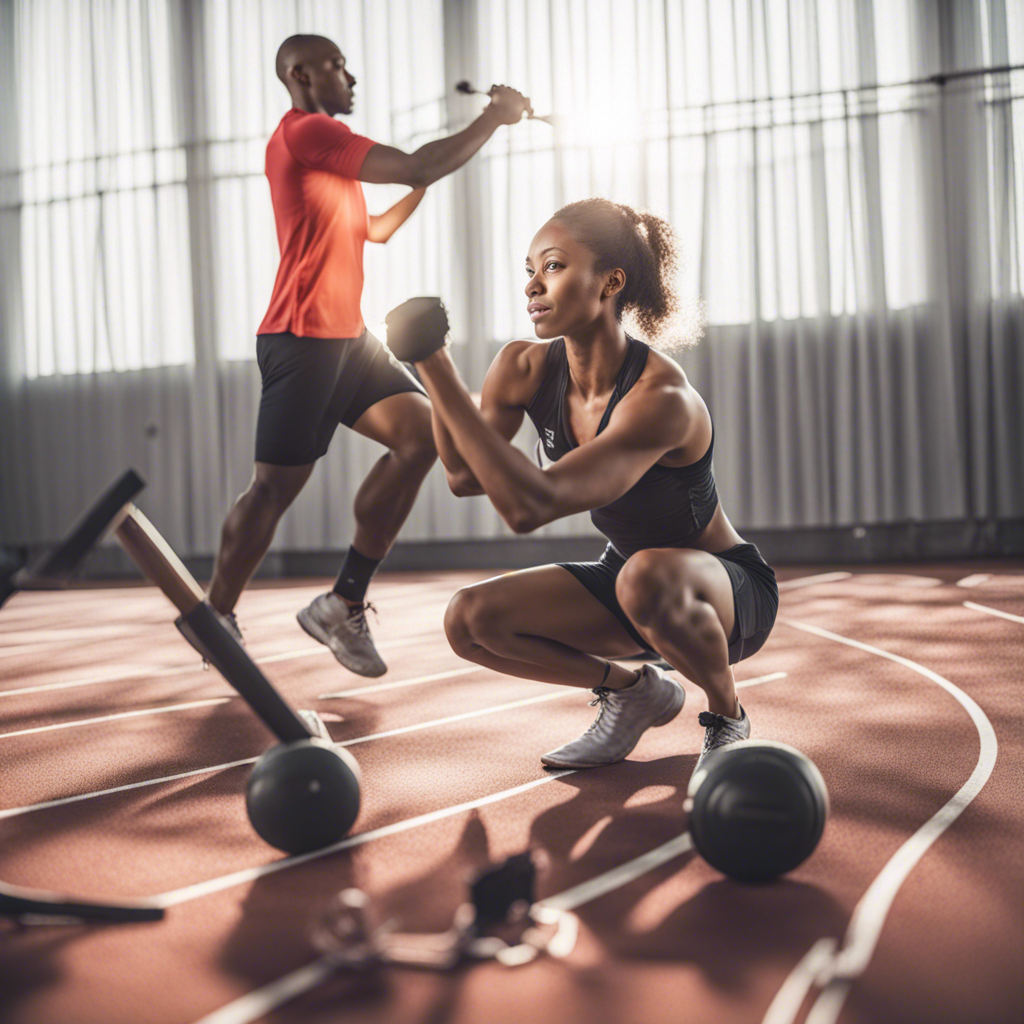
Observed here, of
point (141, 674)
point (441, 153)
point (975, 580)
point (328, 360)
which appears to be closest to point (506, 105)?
point (441, 153)

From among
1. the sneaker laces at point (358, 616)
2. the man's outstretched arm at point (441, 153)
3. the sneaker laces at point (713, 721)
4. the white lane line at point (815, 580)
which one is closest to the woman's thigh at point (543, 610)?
the sneaker laces at point (713, 721)

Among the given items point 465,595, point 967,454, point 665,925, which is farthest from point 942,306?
point 665,925

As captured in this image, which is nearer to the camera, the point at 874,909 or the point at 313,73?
the point at 874,909

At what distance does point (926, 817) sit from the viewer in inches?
61.4

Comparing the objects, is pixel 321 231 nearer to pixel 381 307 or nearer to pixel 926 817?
pixel 926 817

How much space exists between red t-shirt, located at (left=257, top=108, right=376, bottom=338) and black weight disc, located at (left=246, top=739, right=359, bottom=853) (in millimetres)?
1483

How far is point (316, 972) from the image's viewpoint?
1090mm

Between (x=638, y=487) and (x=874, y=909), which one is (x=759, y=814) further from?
(x=638, y=487)

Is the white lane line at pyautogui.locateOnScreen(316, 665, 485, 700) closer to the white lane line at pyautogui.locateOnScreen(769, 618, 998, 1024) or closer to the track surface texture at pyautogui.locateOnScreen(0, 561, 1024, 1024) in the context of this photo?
the track surface texture at pyautogui.locateOnScreen(0, 561, 1024, 1024)

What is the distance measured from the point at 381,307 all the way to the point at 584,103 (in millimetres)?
1748

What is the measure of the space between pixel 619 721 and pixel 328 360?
1.30 m

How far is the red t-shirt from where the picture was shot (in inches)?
101

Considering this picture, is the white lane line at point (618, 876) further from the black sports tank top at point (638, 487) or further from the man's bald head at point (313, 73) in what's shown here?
the man's bald head at point (313, 73)

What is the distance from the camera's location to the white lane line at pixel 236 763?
1.77 m
